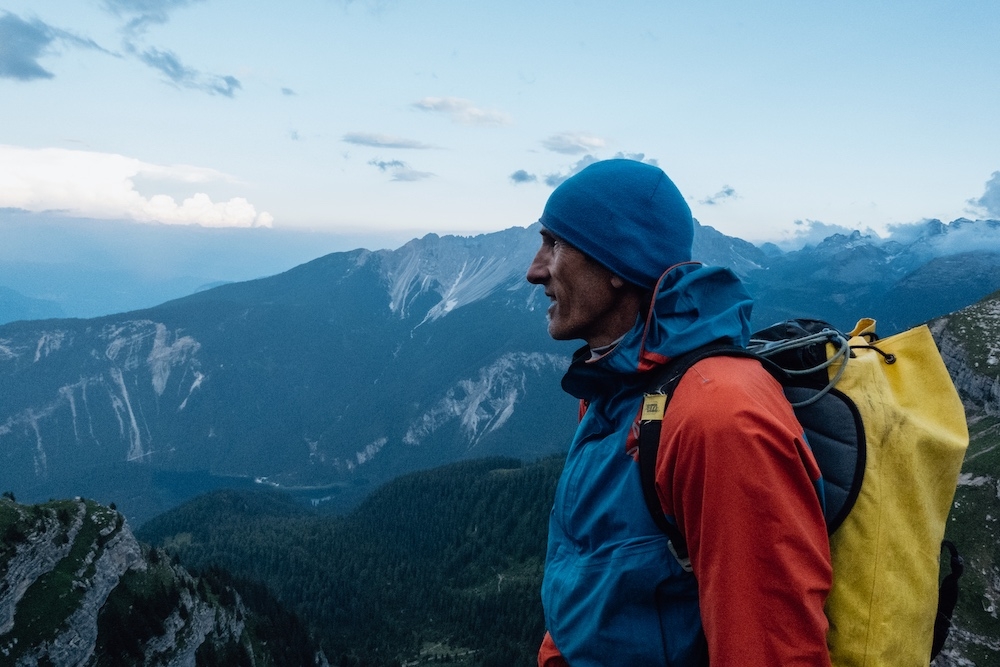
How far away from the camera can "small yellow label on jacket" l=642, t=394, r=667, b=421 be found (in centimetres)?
314

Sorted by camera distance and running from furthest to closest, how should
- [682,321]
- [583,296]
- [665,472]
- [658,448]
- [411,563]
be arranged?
[411,563]
[583,296]
[682,321]
[658,448]
[665,472]

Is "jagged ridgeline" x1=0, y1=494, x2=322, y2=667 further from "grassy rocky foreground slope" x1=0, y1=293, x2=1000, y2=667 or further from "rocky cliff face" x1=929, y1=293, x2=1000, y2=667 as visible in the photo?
"rocky cliff face" x1=929, y1=293, x2=1000, y2=667

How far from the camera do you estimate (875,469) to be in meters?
3.04

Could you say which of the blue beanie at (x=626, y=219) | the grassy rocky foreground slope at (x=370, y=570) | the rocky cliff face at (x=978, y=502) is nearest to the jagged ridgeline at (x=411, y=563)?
the grassy rocky foreground slope at (x=370, y=570)

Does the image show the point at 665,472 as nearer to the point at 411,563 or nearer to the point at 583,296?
the point at 583,296

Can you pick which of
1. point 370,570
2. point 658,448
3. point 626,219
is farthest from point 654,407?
point 370,570

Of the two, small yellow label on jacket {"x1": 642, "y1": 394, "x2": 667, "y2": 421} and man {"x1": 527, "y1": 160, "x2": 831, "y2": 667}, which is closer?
man {"x1": 527, "y1": 160, "x2": 831, "y2": 667}

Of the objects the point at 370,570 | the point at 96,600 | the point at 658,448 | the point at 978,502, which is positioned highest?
the point at 658,448

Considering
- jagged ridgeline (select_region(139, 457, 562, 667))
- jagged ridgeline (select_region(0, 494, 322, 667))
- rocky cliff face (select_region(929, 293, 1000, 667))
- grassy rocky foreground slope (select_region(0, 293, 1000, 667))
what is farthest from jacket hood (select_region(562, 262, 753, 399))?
jagged ridgeline (select_region(139, 457, 562, 667))

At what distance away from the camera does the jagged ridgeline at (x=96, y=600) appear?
54.7 meters

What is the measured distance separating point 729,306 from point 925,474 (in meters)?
1.30

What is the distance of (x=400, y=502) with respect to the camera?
195 m

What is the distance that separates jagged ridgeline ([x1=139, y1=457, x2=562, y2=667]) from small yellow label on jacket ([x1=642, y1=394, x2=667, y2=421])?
391 ft

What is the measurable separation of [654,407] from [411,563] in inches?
6946
